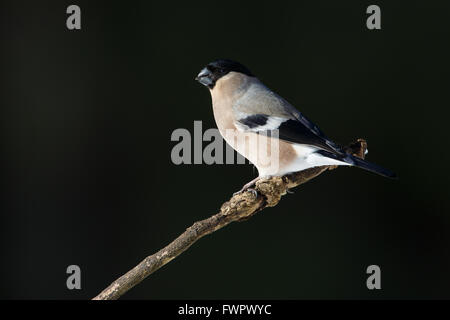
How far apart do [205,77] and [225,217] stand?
0.60 metres

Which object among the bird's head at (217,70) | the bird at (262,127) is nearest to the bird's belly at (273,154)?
the bird at (262,127)

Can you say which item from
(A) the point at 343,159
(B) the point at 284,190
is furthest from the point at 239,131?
(A) the point at 343,159

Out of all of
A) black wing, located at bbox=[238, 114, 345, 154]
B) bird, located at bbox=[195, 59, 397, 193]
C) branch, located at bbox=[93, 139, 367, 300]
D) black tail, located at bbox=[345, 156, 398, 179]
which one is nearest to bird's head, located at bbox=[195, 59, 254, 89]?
bird, located at bbox=[195, 59, 397, 193]

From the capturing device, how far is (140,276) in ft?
4.61

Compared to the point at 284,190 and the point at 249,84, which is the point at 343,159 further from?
the point at 249,84

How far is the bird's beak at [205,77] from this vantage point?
1.85 m

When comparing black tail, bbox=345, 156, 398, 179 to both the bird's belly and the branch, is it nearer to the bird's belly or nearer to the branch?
the bird's belly

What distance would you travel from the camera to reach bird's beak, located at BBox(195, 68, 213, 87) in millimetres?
1854

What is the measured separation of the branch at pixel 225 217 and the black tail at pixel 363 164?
248 mm

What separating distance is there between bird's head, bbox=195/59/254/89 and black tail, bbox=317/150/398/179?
476 millimetres

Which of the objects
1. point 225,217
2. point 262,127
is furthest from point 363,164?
point 225,217

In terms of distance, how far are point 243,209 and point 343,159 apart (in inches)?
15.3

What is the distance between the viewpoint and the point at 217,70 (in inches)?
72.2

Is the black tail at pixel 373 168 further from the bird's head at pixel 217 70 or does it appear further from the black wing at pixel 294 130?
the bird's head at pixel 217 70
